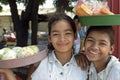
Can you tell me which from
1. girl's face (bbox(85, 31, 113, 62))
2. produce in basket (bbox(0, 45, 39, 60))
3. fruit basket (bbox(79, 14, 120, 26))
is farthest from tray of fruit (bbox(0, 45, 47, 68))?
fruit basket (bbox(79, 14, 120, 26))

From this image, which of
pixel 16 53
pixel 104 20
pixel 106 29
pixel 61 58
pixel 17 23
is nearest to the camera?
pixel 104 20

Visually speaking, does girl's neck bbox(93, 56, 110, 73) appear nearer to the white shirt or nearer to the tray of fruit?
the white shirt

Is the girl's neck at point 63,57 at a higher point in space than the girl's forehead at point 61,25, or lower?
lower

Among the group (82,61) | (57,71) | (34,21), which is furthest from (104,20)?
(34,21)

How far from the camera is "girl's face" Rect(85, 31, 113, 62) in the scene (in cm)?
179

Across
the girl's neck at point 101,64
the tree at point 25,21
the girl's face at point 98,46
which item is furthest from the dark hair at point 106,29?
the tree at point 25,21

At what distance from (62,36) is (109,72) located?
44cm

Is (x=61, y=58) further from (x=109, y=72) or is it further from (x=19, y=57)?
(x=109, y=72)

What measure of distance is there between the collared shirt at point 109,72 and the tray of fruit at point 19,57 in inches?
15.0

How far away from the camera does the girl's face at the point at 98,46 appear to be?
1.79 m

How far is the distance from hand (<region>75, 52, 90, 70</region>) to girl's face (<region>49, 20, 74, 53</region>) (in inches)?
4.1

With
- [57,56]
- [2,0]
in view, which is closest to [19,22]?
[2,0]

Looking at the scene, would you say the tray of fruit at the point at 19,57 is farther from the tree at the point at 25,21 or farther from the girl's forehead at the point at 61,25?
the tree at the point at 25,21

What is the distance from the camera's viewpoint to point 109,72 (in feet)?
5.81
